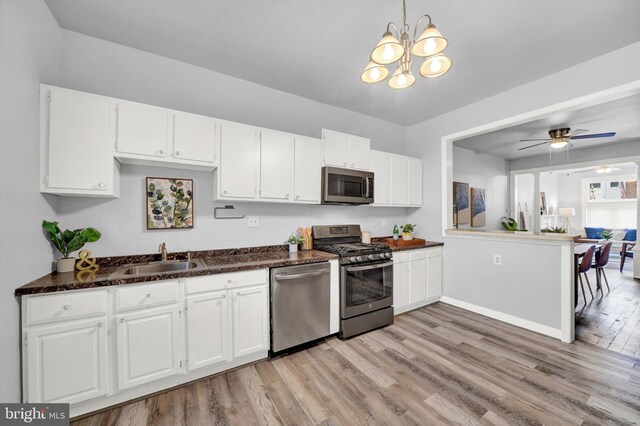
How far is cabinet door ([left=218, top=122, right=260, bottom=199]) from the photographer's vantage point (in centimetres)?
246

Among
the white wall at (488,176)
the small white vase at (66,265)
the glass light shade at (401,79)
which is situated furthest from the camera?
the white wall at (488,176)

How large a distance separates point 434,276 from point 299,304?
2356 millimetres

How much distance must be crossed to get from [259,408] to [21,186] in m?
2.17

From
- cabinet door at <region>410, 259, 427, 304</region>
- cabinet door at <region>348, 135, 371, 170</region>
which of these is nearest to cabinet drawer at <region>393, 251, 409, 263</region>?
cabinet door at <region>410, 259, 427, 304</region>

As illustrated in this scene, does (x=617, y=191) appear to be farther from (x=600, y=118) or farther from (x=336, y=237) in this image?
(x=336, y=237)

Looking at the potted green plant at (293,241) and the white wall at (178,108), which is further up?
the white wall at (178,108)

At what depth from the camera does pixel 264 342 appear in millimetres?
2340

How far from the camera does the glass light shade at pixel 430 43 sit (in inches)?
57.7

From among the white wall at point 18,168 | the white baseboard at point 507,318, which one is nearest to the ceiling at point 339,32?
the white wall at point 18,168

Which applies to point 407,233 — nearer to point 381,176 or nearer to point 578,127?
point 381,176

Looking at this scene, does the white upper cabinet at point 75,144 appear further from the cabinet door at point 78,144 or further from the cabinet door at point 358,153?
the cabinet door at point 358,153

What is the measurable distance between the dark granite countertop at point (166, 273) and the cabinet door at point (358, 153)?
1.31m

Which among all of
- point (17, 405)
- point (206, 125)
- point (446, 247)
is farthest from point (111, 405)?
point (446, 247)

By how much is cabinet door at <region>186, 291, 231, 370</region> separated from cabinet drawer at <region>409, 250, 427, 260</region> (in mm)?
2491
